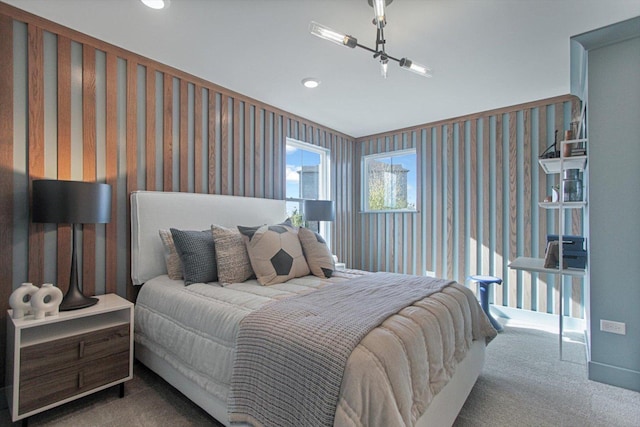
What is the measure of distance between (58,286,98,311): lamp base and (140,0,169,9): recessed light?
1899 mm

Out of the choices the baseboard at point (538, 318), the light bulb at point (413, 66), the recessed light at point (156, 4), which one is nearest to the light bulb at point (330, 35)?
the light bulb at point (413, 66)

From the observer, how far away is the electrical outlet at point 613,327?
87.0 inches

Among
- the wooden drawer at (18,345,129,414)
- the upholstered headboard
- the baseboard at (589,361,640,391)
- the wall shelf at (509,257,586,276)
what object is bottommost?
the baseboard at (589,361,640,391)

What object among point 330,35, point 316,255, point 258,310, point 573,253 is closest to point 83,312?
point 258,310

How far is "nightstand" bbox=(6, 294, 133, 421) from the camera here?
1.67 meters

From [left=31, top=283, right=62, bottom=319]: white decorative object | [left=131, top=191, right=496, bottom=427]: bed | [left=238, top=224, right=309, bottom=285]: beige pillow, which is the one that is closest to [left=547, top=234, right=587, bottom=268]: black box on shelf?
[left=131, top=191, right=496, bottom=427]: bed

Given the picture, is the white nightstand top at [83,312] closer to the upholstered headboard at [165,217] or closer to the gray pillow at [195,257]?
the upholstered headboard at [165,217]

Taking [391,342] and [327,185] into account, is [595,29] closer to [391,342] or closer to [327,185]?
[391,342]

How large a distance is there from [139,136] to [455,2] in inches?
102

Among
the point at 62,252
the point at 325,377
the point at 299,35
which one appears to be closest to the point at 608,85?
the point at 299,35

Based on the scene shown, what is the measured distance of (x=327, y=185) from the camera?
464cm

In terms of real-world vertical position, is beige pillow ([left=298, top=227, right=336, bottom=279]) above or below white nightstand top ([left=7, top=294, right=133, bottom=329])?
above

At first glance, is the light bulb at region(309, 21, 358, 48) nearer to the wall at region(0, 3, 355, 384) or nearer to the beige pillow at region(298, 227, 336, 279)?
the beige pillow at region(298, 227, 336, 279)

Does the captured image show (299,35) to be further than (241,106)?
No
